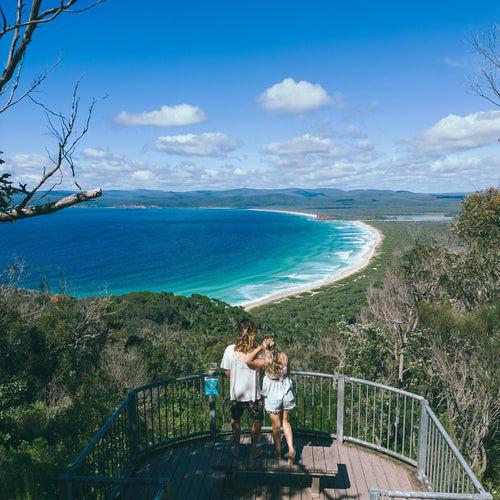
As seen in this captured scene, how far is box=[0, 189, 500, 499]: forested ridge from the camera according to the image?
699 cm

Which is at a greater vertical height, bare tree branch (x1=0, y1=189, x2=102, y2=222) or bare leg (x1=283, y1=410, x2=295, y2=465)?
bare tree branch (x1=0, y1=189, x2=102, y2=222)

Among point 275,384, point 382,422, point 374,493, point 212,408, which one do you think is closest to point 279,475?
point 275,384

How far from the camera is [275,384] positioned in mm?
4578

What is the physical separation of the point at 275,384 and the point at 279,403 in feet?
0.74

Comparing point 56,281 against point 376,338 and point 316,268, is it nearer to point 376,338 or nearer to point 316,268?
point 316,268

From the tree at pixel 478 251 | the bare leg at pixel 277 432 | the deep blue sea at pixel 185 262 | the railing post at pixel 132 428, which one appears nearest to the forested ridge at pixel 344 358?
the tree at pixel 478 251

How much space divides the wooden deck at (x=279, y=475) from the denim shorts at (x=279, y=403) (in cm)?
59

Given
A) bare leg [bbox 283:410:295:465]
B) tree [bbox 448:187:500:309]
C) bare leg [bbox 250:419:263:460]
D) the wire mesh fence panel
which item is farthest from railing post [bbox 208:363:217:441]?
tree [bbox 448:187:500:309]

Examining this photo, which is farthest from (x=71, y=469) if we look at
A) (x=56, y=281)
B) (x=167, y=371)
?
(x=56, y=281)

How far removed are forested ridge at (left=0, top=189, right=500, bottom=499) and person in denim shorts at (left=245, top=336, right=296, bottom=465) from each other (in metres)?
2.57

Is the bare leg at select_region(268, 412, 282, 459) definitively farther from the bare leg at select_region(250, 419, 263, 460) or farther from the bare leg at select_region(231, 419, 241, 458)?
the bare leg at select_region(231, 419, 241, 458)

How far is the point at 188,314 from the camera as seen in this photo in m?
38.3

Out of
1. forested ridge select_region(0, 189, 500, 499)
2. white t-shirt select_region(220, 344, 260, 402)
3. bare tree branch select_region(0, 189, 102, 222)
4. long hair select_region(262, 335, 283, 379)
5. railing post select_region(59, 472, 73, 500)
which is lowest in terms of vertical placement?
forested ridge select_region(0, 189, 500, 499)

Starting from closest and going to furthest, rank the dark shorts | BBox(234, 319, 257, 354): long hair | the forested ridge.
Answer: BBox(234, 319, 257, 354): long hair < the dark shorts < the forested ridge
